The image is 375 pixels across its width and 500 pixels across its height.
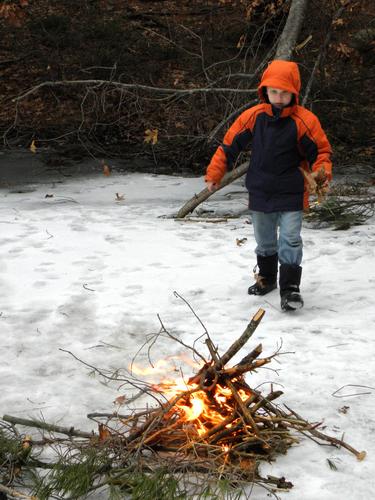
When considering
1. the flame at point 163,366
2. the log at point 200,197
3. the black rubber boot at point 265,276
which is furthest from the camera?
the log at point 200,197

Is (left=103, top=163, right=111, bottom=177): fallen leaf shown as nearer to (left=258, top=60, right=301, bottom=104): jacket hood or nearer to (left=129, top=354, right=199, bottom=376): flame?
(left=258, top=60, right=301, bottom=104): jacket hood

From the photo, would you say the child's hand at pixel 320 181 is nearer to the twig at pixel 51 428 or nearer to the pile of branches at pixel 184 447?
the pile of branches at pixel 184 447

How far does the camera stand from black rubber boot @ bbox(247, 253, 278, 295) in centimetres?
545

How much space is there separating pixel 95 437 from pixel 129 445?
0.15 m

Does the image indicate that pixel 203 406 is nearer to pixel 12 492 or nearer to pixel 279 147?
pixel 12 492

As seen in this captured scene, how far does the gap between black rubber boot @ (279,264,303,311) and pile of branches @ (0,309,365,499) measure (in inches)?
73.9

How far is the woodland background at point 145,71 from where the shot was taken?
10.9 metres

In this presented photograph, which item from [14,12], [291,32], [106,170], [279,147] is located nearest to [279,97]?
[279,147]

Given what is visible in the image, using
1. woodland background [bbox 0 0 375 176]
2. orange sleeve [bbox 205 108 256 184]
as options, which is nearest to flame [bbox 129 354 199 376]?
orange sleeve [bbox 205 108 256 184]

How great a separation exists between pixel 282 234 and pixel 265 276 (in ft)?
1.59

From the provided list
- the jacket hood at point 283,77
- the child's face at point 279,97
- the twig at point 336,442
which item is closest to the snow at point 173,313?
the twig at point 336,442

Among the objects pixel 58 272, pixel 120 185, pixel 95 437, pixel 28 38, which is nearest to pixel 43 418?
pixel 95 437

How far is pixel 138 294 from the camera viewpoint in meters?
5.48

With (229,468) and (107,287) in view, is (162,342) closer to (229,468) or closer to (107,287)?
(107,287)
